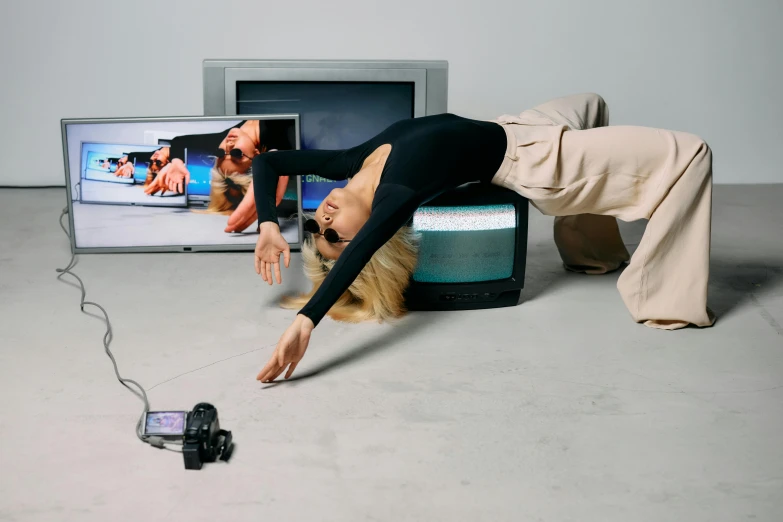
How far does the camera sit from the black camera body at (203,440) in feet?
6.84

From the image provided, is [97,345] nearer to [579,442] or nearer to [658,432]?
[579,442]

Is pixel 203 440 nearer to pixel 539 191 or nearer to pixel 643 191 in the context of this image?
pixel 539 191

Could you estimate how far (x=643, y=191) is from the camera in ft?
9.82

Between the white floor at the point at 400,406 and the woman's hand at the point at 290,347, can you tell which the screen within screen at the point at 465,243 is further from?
the woman's hand at the point at 290,347

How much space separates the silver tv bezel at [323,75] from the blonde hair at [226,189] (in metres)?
0.28

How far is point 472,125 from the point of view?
3.01 meters

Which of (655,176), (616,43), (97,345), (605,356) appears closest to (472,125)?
(655,176)

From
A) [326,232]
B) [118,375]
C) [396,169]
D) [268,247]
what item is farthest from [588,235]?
[118,375]

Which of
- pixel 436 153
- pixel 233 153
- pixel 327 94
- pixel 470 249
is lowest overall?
pixel 470 249

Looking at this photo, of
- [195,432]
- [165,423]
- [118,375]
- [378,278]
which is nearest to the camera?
[195,432]

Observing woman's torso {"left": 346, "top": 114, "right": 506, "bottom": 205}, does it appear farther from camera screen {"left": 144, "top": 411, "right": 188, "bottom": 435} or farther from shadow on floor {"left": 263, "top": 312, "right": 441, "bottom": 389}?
camera screen {"left": 144, "top": 411, "right": 188, "bottom": 435}

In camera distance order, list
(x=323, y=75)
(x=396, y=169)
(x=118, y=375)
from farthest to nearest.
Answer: (x=323, y=75) < (x=396, y=169) < (x=118, y=375)

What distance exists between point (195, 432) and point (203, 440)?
3 cm

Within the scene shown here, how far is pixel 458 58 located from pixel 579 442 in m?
3.05
